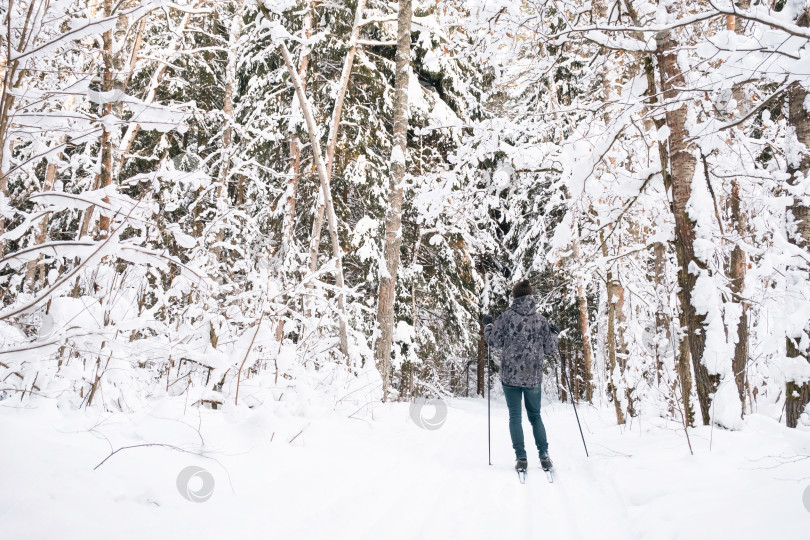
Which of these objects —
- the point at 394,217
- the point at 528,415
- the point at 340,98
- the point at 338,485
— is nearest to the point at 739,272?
the point at 528,415

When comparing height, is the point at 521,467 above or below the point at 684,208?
below

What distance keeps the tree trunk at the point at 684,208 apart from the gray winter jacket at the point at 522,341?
131 centimetres

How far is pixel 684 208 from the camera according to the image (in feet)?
13.4

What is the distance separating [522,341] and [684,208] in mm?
1960

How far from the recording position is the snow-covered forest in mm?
2152

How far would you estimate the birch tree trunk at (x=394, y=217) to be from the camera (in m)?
6.73

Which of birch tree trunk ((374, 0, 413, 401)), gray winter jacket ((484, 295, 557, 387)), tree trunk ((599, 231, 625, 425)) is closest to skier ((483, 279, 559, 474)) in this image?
gray winter jacket ((484, 295, 557, 387))

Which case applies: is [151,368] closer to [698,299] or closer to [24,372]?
[24,372]

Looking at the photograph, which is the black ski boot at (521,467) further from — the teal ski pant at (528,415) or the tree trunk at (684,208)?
the tree trunk at (684,208)

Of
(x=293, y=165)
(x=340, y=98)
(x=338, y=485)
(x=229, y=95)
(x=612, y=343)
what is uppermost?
(x=229, y=95)

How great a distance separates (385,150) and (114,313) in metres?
9.85

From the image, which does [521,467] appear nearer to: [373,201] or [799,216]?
[799,216]

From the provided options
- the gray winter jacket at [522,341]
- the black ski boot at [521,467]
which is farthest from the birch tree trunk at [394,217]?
the black ski boot at [521,467]

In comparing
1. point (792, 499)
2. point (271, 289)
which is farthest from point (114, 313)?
point (792, 499)
